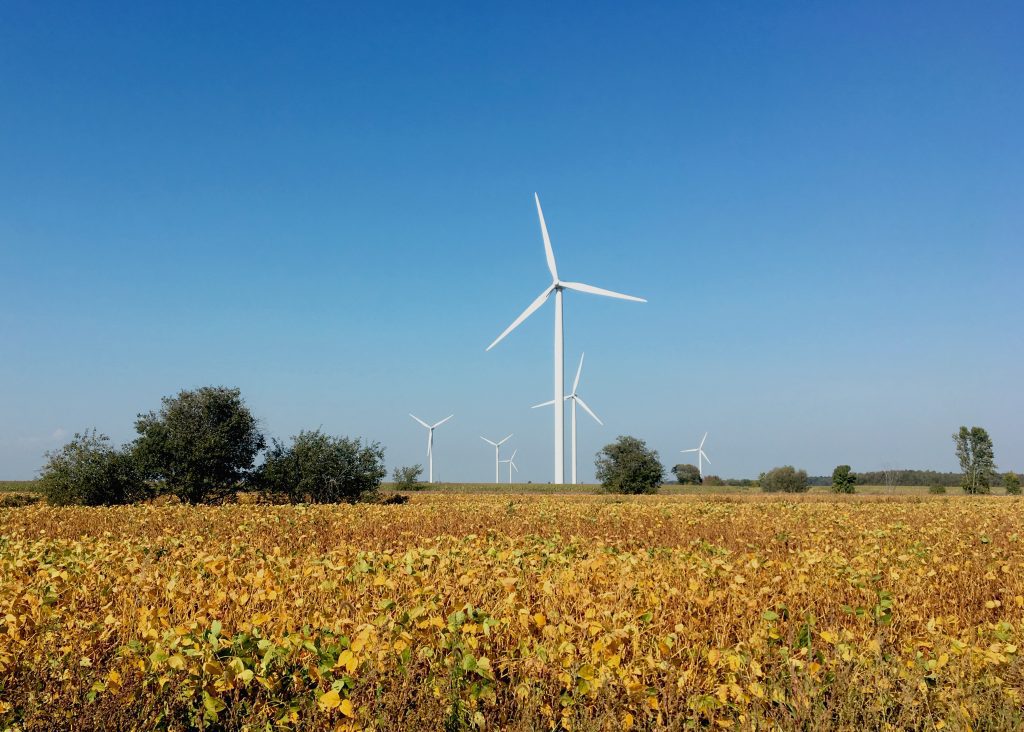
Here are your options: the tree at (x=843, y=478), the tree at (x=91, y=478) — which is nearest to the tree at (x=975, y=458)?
the tree at (x=843, y=478)

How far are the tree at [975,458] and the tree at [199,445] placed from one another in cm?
10387

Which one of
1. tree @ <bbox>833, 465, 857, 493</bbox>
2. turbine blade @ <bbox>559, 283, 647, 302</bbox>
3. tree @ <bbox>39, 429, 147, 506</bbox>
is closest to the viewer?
tree @ <bbox>39, 429, 147, 506</bbox>

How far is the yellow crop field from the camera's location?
211 inches

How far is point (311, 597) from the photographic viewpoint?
23.6 ft

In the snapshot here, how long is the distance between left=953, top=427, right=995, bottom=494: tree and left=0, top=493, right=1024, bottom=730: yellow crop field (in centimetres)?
11465

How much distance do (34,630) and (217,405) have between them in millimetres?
40307

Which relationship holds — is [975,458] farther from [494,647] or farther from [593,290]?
[494,647]

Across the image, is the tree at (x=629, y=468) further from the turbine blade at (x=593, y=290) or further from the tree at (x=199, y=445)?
the tree at (x=199, y=445)

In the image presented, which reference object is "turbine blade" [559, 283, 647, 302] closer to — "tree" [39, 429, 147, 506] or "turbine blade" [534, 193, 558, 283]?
"turbine blade" [534, 193, 558, 283]

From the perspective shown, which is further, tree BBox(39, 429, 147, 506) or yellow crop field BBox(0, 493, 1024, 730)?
tree BBox(39, 429, 147, 506)

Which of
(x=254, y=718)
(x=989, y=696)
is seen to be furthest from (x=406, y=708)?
(x=989, y=696)

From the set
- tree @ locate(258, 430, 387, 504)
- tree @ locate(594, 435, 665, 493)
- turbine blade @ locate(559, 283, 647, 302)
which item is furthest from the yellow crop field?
tree @ locate(594, 435, 665, 493)

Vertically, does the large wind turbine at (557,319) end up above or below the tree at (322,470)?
above

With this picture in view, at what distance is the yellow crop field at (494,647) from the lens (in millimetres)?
5371
